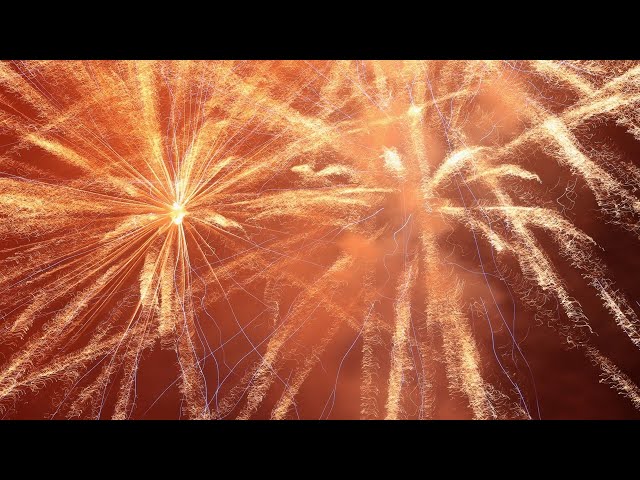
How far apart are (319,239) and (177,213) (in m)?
0.66

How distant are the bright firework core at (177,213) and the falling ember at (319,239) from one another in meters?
0.02

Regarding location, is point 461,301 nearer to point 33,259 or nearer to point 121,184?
point 121,184

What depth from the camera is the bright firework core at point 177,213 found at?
193 cm

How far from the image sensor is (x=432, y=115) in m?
1.99

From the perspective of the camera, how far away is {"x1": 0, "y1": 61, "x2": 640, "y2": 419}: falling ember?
180 cm

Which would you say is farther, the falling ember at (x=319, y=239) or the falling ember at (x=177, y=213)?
the falling ember at (x=177, y=213)

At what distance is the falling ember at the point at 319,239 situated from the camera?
5.90ft

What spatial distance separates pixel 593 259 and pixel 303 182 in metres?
1.32

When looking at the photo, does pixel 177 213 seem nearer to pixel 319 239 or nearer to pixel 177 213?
pixel 177 213

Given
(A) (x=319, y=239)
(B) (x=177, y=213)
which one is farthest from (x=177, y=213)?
(A) (x=319, y=239)
